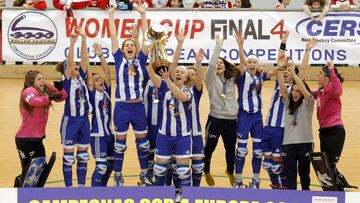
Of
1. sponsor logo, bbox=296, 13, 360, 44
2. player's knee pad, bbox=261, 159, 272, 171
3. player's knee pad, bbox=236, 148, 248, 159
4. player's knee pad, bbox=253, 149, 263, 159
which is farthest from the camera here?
sponsor logo, bbox=296, 13, 360, 44

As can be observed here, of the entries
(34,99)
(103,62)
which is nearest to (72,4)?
(103,62)

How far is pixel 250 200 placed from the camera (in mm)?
8328

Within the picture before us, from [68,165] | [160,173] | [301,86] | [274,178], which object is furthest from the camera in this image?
[274,178]

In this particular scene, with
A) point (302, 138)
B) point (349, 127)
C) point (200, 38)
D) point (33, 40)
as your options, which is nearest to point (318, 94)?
point (302, 138)

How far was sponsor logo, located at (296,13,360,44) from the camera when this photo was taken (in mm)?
17734

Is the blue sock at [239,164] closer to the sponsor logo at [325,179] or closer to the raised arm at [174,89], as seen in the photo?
the sponsor logo at [325,179]

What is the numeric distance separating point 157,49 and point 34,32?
863cm

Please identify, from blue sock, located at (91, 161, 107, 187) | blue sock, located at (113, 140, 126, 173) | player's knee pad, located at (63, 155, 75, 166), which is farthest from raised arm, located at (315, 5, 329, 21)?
player's knee pad, located at (63, 155, 75, 166)

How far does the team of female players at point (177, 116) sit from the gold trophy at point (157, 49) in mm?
81

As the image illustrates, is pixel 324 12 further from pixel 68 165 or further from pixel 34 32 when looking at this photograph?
pixel 68 165

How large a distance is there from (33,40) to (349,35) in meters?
6.83

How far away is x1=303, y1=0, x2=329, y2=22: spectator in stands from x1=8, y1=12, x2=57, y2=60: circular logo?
215 inches

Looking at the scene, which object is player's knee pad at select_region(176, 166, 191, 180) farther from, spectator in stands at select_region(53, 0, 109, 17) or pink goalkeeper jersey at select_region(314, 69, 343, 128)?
spectator in stands at select_region(53, 0, 109, 17)

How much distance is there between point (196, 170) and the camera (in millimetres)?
10133
